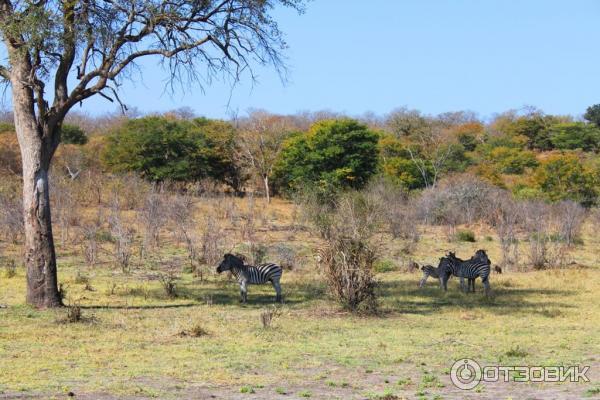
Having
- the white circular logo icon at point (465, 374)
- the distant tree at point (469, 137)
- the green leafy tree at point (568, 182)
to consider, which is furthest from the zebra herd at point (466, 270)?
the distant tree at point (469, 137)

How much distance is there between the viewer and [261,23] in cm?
1536

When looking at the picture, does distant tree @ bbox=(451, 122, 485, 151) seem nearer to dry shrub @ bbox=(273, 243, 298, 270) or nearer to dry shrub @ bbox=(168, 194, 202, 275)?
dry shrub @ bbox=(168, 194, 202, 275)

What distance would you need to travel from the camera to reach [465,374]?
352 inches

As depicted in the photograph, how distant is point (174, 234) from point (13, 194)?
6697mm

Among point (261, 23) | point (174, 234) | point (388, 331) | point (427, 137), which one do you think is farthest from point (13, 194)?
point (427, 137)

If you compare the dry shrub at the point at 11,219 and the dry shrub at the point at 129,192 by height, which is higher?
the dry shrub at the point at 129,192

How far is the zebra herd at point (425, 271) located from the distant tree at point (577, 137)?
54165mm

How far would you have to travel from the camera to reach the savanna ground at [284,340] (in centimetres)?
825

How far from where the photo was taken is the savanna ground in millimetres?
8250

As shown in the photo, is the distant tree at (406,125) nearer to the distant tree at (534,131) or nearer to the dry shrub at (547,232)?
the distant tree at (534,131)

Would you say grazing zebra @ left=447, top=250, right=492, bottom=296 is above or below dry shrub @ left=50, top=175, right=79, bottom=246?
below

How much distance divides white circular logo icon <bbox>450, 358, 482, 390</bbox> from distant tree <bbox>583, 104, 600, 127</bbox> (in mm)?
77633

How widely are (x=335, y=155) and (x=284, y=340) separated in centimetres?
3568

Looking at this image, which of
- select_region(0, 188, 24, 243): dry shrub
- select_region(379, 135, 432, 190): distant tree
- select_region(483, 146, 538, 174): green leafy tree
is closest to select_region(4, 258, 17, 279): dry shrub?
select_region(0, 188, 24, 243): dry shrub
